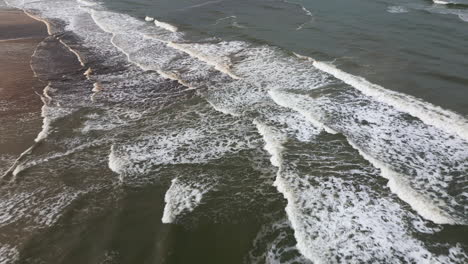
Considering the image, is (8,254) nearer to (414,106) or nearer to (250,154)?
(250,154)

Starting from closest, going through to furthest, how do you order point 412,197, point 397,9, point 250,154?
1. point 412,197
2. point 250,154
3. point 397,9

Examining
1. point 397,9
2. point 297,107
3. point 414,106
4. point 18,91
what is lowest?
point 18,91

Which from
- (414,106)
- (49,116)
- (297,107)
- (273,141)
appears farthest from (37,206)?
(414,106)

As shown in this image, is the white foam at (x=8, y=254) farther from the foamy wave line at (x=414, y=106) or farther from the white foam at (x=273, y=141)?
the foamy wave line at (x=414, y=106)

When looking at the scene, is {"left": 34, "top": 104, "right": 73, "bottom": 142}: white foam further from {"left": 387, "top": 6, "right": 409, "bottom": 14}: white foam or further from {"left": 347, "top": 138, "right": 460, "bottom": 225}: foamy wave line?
{"left": 387, "top": 6, "right": 409, "bottom": 14}: white foam

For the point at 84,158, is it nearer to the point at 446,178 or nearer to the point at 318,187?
the point at 318,187
